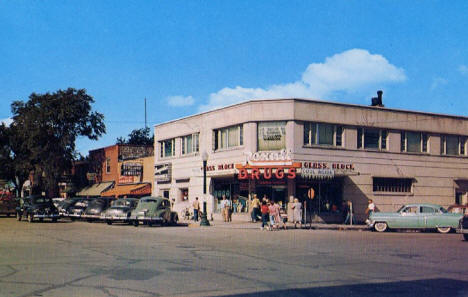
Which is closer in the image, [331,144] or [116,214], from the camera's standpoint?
[116,214]

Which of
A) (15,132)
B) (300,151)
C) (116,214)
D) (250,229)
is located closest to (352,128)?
(300,151)

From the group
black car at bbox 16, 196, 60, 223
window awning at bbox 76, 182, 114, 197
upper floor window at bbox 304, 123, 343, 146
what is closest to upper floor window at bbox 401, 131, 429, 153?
upper floor window at bbox 304, 123, 343, 146

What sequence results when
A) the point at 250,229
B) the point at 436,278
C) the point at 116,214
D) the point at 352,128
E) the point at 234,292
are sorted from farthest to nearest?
the point at 352,128 → the point at 116,214 → the point at 250,229 → the point at 436,278 → the point at 234,292

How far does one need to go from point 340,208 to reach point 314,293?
91.7 feet

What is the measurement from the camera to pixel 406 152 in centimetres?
3956

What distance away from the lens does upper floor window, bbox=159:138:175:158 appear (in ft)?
152

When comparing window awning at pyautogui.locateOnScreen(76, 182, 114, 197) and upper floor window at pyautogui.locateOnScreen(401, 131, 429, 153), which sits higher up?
upper floor window at pyautogui.locateOnScreen(401, 131, 429, 153)

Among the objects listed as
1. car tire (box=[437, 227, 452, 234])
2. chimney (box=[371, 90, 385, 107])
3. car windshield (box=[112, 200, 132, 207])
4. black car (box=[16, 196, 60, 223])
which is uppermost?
chimney (box=[371, 90, 385, 107])

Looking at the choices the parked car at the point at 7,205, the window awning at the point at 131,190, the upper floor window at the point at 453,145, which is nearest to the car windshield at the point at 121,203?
the window awning at the point at 131,190

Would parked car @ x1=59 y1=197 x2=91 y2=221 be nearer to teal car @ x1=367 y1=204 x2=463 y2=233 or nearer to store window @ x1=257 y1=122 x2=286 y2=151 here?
store window @ x1=257 y1=122 x2=286 y2=151

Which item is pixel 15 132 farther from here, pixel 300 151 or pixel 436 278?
pixel 436 278

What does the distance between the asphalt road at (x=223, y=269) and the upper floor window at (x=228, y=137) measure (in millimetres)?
18709

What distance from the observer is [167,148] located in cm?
4722

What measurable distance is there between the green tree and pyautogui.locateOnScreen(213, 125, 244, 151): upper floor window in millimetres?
21629
